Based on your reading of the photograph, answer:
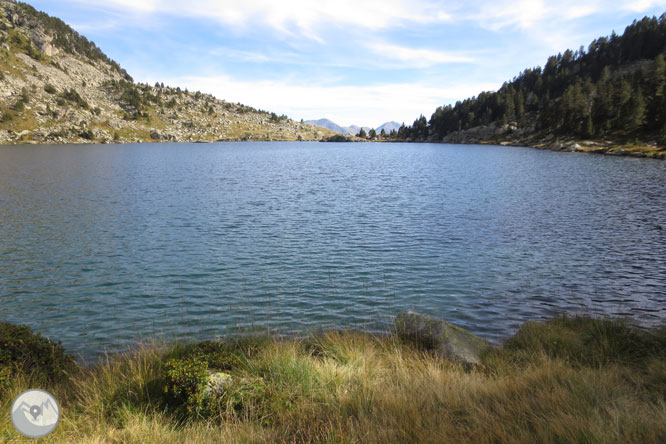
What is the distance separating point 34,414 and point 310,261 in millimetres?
18471

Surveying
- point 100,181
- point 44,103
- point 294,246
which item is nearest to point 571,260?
point 294,246

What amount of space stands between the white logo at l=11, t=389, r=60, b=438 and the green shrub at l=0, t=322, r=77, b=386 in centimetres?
602

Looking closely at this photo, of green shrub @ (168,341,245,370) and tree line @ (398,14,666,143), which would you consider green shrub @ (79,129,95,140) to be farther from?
tree line @ (398,14,666,143)

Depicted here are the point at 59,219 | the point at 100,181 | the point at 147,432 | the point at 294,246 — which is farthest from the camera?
the point at 100,181

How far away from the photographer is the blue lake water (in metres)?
15.3

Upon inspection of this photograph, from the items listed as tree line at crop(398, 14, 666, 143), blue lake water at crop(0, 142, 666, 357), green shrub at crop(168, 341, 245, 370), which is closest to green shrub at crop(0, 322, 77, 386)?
green shrub at crop(168, 341, 245, 370)

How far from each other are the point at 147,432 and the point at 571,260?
23506 mm

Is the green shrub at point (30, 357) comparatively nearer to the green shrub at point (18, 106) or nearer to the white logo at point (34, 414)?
the white logo at point (34, 414)

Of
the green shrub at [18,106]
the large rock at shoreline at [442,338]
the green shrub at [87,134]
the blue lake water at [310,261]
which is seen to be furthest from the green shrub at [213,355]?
the green shrub at [18,106]

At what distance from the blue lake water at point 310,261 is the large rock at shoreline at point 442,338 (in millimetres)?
1937

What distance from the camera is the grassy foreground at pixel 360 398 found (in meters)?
5.66

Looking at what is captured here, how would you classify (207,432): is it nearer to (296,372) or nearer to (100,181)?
(296,372)

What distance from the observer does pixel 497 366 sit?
9.67 meters

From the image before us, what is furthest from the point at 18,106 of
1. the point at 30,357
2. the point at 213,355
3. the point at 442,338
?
the point at 442,338
